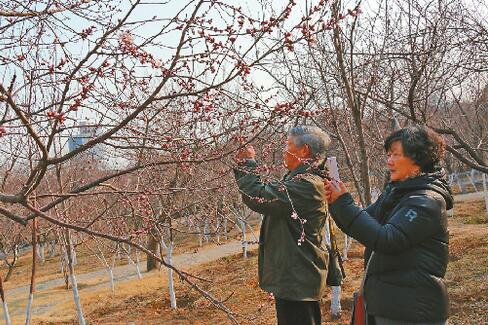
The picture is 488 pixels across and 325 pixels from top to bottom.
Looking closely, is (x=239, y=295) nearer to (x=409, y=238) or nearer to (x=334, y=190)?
(x=334, y=190)

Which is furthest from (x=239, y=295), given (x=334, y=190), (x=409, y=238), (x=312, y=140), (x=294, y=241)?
(x=409, y=238)

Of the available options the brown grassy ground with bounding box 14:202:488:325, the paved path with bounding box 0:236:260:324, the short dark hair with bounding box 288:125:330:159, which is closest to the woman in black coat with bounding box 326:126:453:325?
the short dark hair with bounding box 288:125:330:159

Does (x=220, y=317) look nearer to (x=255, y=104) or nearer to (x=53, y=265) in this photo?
(x=255, y=104)

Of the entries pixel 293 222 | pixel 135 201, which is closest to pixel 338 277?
pixel 293 222

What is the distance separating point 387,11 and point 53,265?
2125 cm

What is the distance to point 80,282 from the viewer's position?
15844 mm

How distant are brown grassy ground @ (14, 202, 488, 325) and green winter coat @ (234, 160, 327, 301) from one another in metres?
1.75

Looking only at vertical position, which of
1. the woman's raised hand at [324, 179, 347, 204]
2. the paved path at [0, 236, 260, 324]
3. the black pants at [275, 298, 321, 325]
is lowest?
the paved path at [0, 236, 260, 324]

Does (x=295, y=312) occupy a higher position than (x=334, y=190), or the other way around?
(x=334, y=190)

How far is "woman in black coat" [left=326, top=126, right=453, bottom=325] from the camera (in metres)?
2.13

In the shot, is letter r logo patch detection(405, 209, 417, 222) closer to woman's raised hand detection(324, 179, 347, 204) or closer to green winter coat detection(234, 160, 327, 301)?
woman's raised hand detection(324, 179, 347, 204)

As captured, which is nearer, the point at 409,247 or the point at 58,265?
the point at 409,247

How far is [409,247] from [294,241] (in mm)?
906

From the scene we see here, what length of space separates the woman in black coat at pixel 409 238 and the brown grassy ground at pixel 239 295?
2570 millimetres
